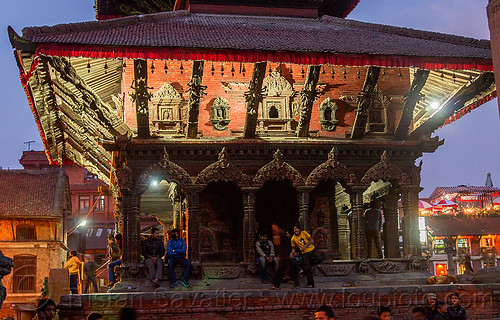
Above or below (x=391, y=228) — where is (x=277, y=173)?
above

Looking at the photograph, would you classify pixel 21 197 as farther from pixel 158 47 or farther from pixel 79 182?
pixel 158 47

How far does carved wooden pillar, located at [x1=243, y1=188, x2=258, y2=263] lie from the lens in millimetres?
18266

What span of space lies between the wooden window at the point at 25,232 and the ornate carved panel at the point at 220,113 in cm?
2625

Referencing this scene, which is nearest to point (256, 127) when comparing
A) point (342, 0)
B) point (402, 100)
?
point (402, 100)

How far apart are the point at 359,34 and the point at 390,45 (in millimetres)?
2038

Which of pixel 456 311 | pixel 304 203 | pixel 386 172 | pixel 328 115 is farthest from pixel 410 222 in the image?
pixel 456 311

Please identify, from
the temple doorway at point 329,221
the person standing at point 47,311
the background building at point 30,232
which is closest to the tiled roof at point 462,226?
the background building at point 30,232

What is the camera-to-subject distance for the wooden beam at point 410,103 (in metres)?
18.4

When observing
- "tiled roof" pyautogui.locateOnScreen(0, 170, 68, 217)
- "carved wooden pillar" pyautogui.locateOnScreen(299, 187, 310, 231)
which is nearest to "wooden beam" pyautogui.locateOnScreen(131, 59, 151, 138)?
"carved wooden pillar" pyautogui.locateOnScreen(299, 187, 310, 231)

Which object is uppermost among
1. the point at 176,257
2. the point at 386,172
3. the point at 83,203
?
the point at 386,172

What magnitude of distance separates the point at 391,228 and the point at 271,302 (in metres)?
7.14

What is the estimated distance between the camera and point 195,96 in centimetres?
1778

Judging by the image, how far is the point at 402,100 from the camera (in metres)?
20.7

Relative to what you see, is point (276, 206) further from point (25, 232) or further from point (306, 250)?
point (25, 232)
